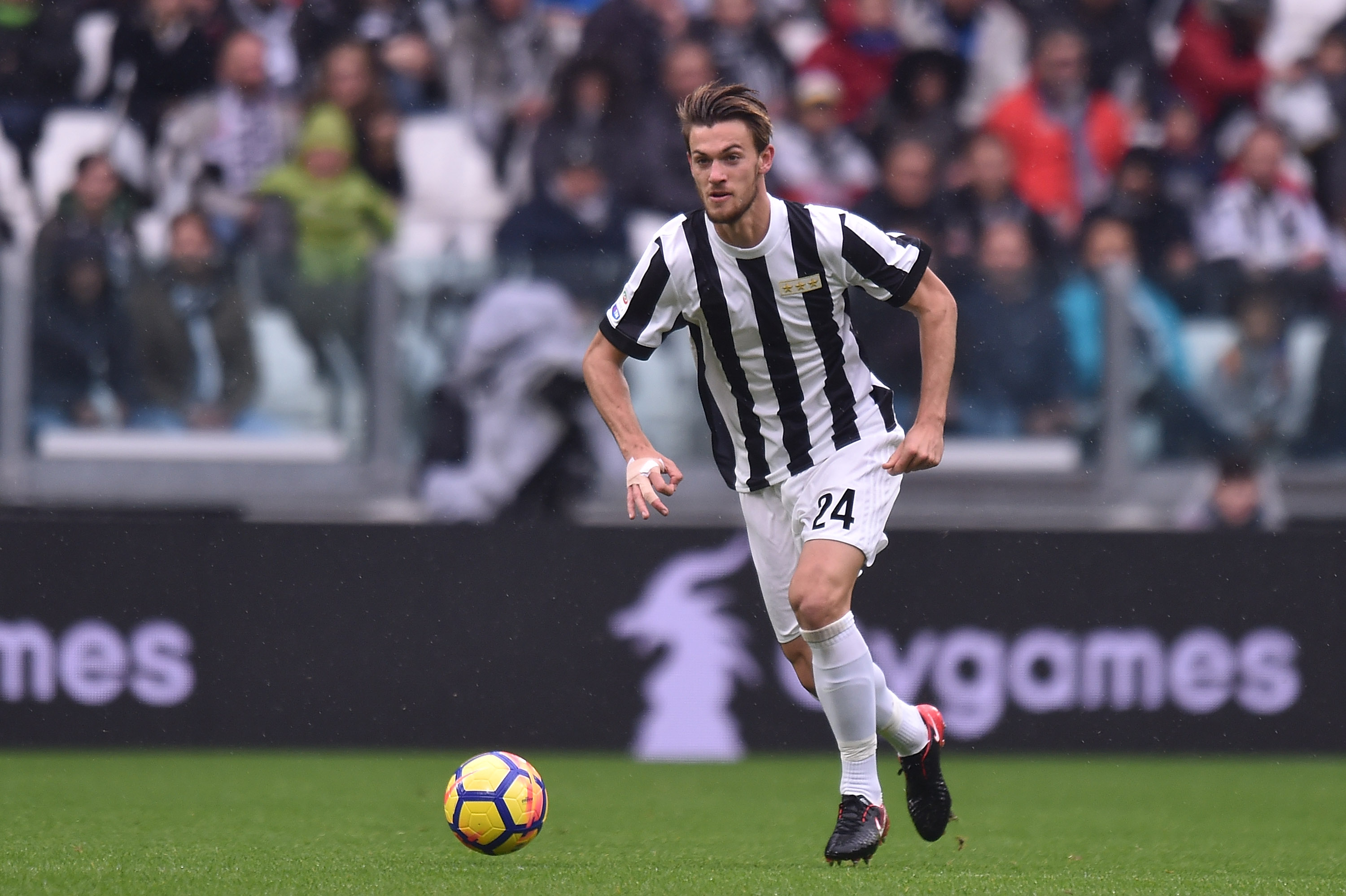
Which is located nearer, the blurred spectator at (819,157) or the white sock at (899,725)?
the white sock at (899,725)

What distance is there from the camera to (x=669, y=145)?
1080 cm

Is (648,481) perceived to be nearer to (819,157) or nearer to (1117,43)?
→ (819,157)

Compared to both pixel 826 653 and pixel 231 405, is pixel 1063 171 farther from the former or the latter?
pixel 826 653

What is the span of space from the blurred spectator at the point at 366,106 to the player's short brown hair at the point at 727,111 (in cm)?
560

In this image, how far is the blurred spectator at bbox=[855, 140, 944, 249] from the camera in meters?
10.2

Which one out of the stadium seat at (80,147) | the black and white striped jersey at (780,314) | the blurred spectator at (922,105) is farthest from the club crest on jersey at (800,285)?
the stadium seat at (80,147)

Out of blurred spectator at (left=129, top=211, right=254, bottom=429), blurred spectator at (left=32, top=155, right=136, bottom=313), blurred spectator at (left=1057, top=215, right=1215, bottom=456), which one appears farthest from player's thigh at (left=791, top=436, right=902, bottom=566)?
blurred spectator at (left=32, top=155, right=136, bottom=313)

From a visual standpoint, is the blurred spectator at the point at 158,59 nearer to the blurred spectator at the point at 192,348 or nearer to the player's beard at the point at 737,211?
the blurred spectator at the point at 192,348

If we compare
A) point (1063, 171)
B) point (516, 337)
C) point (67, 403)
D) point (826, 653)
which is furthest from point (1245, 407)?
point (67, 403)

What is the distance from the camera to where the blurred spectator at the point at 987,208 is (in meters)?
10.1

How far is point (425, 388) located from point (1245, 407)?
403 centimetres

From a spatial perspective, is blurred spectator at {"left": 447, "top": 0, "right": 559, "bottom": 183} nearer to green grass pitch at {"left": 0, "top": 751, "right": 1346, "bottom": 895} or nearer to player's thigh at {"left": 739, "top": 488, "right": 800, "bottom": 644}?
green grass pitch at {"left": 0, "top": 751, "right": 1346, "bottom": 895}

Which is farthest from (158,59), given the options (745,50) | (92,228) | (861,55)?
(861,55)

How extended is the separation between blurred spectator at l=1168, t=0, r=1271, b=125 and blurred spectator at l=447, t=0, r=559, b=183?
4.04 m
